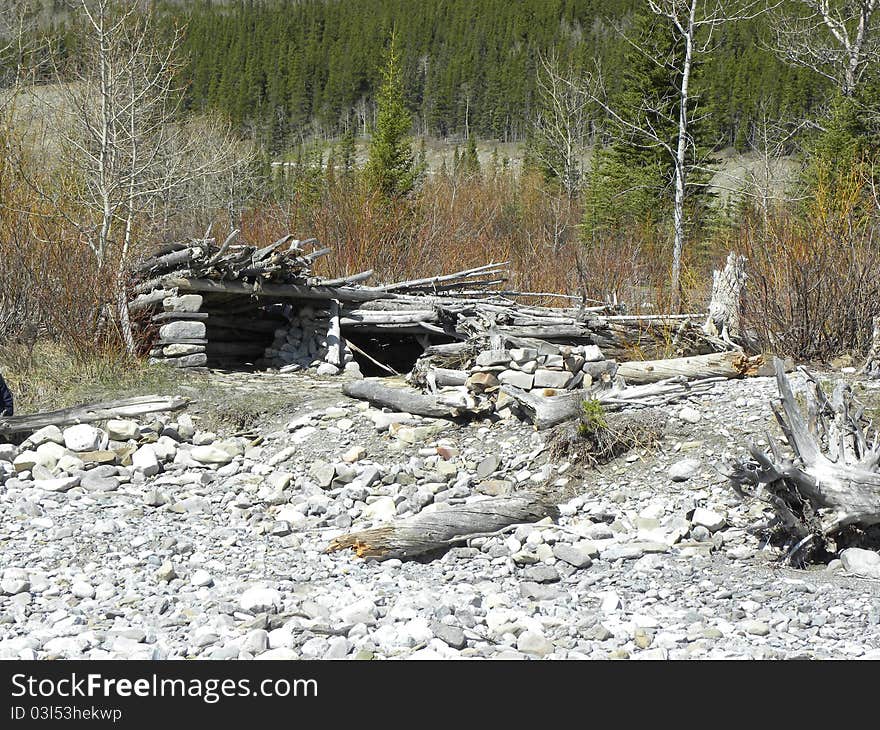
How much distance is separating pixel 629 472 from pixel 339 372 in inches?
210

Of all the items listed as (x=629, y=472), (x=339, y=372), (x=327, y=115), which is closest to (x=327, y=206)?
(x=339, y=372)

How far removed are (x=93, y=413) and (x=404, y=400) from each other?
3004mm

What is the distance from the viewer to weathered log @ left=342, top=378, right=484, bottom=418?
779 centimetres

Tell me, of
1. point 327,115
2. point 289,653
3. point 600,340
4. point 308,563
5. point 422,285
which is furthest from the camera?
point 327,115

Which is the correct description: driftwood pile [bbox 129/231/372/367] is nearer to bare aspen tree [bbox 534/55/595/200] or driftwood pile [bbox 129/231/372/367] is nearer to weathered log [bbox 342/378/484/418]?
weathered log [bbox 342/378/484/418]

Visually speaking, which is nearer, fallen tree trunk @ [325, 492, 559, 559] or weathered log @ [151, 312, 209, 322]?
fallen tree trunk @ [325, 492, 559, 559]

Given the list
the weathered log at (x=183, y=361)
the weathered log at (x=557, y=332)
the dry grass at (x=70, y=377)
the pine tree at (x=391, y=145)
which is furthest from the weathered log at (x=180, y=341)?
the pine tree at (x=391, y=145)

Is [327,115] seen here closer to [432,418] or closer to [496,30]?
[496,30]

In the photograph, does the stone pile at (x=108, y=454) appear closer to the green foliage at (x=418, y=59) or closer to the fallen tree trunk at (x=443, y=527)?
the fallen tree trunk at (x=443, y=527)

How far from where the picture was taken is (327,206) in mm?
17938

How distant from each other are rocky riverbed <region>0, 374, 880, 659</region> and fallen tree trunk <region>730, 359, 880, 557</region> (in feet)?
0.75

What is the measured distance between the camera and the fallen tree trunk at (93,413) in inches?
303

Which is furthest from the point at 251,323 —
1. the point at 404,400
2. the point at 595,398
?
the point at 595,398

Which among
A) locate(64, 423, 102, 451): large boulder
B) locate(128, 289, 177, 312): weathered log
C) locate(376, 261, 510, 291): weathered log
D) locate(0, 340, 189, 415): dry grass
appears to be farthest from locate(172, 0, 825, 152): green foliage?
locate(64, 423, 102, 451): large boulder
